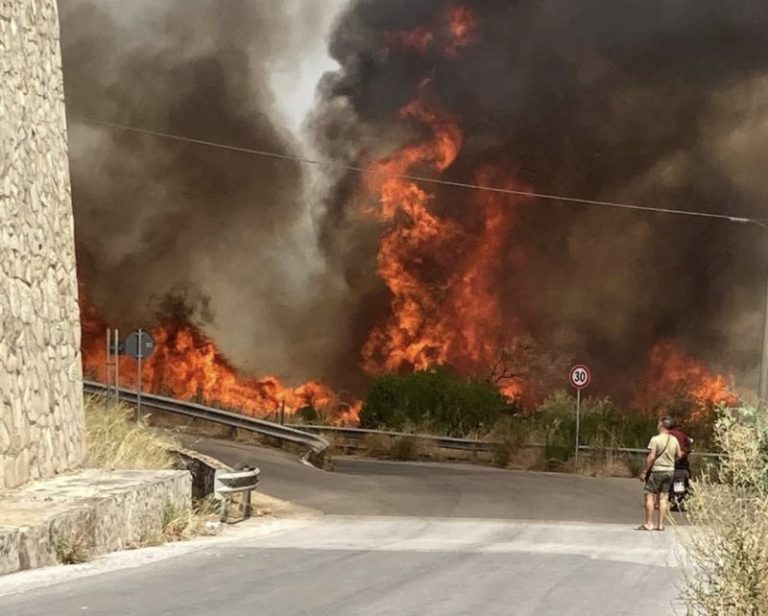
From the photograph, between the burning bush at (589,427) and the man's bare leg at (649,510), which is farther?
the burning bush at (589,427)

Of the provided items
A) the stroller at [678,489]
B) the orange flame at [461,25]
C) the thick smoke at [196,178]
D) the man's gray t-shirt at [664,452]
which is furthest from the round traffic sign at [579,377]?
the orange flame at [461,25]

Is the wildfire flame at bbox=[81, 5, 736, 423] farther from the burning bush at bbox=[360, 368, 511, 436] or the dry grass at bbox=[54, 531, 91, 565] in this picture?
the dry grass at bbox=[54, 531, 91, 565]

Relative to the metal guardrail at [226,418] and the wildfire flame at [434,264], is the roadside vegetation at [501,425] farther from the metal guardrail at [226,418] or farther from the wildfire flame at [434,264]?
the wildfire flame at [434,264]

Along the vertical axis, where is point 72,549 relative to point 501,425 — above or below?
above

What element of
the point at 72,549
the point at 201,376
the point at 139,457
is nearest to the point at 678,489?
the point at 139,457

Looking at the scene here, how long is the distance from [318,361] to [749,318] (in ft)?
67.3

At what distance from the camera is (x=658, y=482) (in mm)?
A: 17750

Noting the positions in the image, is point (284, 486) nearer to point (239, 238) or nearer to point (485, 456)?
point (485, 456)

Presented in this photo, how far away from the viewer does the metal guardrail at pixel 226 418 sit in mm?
29828

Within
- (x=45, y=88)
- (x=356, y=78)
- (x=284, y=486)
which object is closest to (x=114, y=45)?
(x=356, y=78)

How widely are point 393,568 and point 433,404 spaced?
27.6 metres

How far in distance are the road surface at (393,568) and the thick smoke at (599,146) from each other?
35489 millimetres

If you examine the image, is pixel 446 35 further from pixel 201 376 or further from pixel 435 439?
pixel 435 439

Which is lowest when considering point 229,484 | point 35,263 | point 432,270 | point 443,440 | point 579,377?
point 443,440
